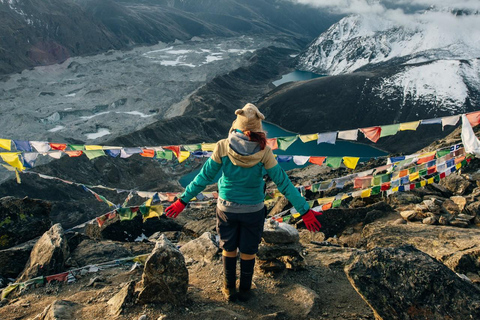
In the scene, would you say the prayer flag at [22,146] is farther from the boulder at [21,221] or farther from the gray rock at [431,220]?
the gray rock at [431,220]

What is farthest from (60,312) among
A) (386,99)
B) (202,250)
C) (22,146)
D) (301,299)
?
A: (386,99)

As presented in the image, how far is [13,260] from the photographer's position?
5574mm

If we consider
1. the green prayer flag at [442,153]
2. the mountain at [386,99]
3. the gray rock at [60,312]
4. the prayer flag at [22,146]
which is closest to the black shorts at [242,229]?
the gray rock at [60,312]

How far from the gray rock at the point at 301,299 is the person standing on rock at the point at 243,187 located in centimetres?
51

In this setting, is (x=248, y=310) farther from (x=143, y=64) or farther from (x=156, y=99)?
(x=143, y=64)

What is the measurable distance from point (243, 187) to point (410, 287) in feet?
5.71

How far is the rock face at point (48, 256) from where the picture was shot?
197 inches

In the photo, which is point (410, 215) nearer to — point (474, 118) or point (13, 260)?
point (474, 118)

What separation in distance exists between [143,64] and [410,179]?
7413 cm

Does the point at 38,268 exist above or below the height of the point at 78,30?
below

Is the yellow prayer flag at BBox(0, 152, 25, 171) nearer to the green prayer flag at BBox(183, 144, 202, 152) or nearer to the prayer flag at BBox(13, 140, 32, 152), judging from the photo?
the prayer flag at BBox(13, 140, 32, 152)

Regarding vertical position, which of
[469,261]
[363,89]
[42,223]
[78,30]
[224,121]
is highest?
[78,30]

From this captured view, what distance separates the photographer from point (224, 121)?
44375 millimetres

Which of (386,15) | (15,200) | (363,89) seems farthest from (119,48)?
(15,200)
